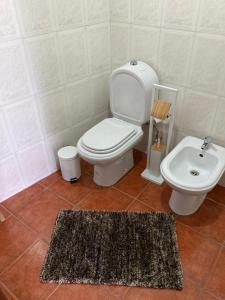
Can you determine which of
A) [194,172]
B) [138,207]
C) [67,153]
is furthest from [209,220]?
[67,153]

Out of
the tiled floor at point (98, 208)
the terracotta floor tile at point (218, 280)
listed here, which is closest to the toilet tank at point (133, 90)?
the tiled floor at point (98, 208)

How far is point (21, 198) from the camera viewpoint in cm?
186

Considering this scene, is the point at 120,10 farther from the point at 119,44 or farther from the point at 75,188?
the point at 75,188

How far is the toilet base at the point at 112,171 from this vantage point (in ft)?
6.09

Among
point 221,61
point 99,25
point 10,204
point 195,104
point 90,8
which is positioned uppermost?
point 90,8

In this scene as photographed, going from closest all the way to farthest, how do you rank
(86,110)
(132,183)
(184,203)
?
(184,203)
(132,183)
(86,110)

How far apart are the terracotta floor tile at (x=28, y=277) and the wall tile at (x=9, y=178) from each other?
505 millimetres

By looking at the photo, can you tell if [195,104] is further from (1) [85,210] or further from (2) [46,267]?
(2) [46,267]

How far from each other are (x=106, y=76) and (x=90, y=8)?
0.54m

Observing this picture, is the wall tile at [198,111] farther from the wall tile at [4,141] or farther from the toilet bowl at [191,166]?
the wall tile at [4,141]

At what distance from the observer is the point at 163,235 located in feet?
5.17

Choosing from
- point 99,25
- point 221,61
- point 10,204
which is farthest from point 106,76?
point 10,204

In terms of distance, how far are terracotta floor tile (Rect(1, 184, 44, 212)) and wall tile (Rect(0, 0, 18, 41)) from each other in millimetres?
1075

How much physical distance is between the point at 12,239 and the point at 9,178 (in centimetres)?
43
